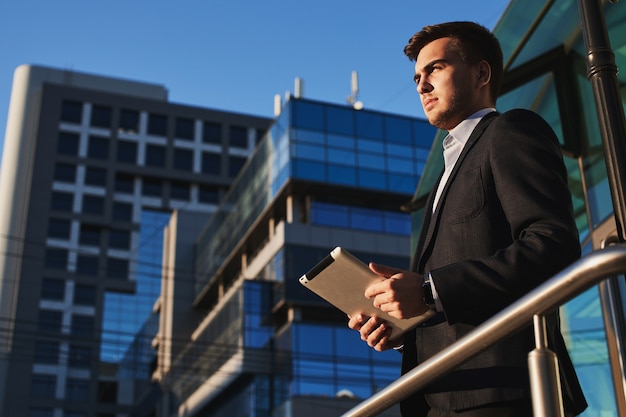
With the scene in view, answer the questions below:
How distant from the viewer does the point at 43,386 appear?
70.1 metres

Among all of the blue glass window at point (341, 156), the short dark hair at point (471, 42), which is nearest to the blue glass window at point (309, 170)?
the blue glass window at point (341, 156)

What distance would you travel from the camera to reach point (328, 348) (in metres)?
38.6

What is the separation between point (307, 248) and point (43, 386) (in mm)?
37744

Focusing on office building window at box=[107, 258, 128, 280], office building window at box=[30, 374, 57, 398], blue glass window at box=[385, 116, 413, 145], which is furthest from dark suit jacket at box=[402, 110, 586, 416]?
office building window at box=[107, 258, 128, 280]

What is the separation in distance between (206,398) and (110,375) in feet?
93.1

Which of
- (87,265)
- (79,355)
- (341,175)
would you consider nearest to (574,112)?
(341,175)

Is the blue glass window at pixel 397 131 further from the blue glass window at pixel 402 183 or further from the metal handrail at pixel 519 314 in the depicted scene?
A: the metal handrail at pixel 519 314

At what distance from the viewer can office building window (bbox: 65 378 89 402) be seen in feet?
234

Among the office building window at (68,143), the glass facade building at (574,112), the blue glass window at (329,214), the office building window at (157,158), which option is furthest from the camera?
the office building window at (157,158)

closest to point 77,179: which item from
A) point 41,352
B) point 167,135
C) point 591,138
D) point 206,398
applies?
point 167,135

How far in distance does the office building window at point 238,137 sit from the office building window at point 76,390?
982 inches

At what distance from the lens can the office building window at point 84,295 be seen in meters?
76.6

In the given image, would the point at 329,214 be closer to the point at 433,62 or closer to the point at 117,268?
the point at 433,62

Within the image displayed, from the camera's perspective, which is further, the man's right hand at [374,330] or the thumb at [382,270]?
the man's right hand at [374,330]
